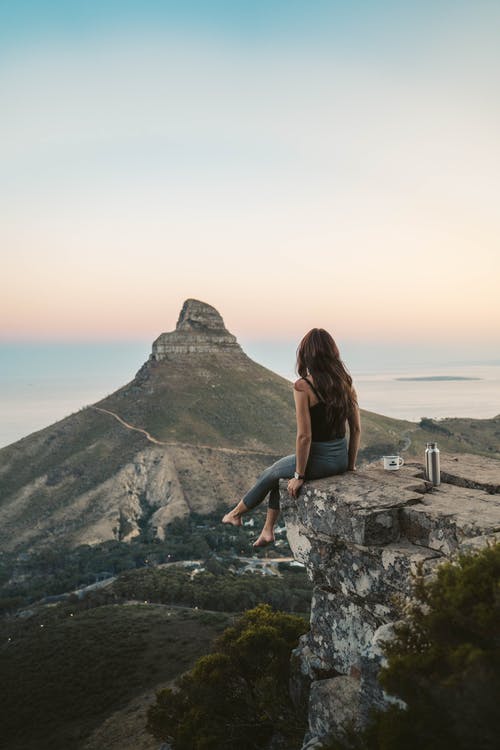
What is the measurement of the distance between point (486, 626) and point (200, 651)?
25044 mm

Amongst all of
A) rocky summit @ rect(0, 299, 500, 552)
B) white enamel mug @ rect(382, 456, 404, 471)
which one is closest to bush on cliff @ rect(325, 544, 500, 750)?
white enamel mug @ rect(382, 456, 404, 471)

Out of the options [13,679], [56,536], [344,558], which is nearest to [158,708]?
[344,558]

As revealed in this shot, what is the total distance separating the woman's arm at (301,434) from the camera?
673cm

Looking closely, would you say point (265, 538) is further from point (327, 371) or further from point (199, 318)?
point (199, 318)

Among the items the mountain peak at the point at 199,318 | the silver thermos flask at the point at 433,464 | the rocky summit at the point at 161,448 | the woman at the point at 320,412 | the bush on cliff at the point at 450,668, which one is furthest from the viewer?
the mountain peak at the point at 199,318

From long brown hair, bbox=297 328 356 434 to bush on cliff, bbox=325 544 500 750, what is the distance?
319cm

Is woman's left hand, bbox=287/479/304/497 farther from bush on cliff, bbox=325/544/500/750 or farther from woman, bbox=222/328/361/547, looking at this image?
bush on cliff, bbox=325/544/500/750

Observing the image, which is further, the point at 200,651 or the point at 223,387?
the point at 223,387

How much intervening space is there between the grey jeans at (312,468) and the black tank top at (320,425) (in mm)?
69

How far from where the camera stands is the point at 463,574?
3658mm

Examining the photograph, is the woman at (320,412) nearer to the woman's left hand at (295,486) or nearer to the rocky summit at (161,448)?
the woman's left hand at (295,486)

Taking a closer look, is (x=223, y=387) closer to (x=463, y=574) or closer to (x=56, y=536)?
(x=56, y=536)

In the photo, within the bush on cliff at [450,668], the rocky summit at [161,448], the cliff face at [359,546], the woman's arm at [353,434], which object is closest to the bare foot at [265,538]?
the cliff face at [359,546]

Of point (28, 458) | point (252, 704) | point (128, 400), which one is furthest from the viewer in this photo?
point (128, 400)
